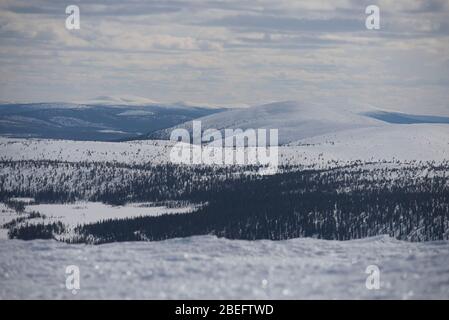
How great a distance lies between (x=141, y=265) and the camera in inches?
6201

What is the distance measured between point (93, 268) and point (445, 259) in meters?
66.4

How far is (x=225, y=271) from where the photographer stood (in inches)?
5827

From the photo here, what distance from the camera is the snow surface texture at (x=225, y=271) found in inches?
5281

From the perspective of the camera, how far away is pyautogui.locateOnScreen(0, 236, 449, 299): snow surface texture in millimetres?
134125
